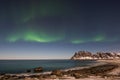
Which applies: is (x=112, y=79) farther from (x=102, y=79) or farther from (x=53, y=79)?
(x=53, y=79)

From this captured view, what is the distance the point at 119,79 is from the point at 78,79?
7016mm

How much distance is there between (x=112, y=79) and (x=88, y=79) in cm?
406

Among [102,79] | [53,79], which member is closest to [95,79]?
[102,79]

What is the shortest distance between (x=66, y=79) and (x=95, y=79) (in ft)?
16.5

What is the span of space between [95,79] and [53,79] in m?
7.30

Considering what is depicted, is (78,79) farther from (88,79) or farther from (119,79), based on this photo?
(119,79)

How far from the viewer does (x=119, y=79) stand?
29438 mm

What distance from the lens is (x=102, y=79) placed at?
97.6 ft

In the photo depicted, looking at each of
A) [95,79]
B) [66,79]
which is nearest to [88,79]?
[95,79]

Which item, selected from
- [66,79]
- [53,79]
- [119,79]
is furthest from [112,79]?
[53,79]

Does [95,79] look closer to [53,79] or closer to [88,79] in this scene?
[88,79]

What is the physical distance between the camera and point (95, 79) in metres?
29.7

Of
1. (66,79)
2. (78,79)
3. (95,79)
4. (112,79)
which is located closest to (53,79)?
(66,79)

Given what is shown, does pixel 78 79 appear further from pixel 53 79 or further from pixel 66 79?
pixel 53 79
